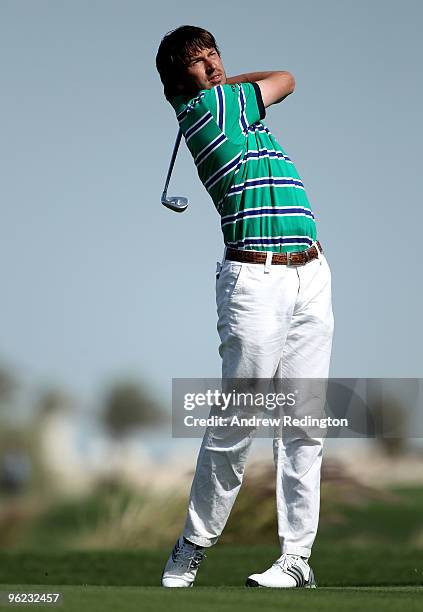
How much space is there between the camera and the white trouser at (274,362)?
3549 mm

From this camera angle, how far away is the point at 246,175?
359 centimetres

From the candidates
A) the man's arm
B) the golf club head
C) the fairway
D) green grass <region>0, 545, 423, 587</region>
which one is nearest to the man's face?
the man's arm

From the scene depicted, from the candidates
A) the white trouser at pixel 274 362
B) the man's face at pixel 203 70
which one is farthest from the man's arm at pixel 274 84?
the white trouser at pixel 274 362

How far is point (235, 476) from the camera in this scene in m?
3.66

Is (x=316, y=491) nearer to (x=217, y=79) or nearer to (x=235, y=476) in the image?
(x=235, y=476)

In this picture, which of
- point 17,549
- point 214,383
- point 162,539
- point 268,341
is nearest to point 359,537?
point 162,539

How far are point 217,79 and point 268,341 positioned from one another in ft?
3.13

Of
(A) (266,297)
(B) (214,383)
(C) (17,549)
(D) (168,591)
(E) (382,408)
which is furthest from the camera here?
(C) (17,549)

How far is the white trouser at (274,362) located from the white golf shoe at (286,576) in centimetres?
5

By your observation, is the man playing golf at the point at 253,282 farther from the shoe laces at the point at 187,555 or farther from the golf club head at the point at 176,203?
the golf club head at the point at 176,203

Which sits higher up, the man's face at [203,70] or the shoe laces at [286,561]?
the man's face at [203,70]

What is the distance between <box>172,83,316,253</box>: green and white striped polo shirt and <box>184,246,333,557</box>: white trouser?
0.38ft

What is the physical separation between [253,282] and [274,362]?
295mm

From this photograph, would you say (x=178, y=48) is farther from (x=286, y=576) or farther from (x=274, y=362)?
(x=286, y=576)
